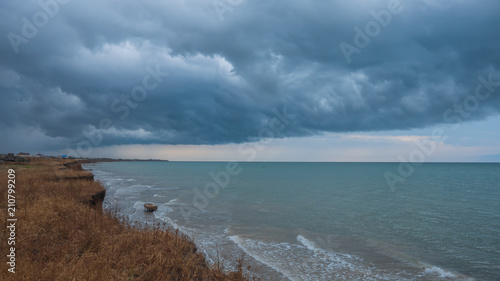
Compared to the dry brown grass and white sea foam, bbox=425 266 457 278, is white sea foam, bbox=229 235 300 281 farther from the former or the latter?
white sea foam, bbox=425 266 457 278

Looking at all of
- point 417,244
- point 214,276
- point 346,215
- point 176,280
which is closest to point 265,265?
point 214,276

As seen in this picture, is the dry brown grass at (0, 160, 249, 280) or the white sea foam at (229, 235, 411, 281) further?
the white sea foam at (229, 235, 411, 281)

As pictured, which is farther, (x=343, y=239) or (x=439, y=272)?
(x=343, y=239)

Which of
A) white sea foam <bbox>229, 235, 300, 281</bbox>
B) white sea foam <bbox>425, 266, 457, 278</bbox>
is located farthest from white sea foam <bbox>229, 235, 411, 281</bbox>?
white sea foam <bbox>425, 266, 457, 278</bbox>

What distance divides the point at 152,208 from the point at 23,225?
19.5 m

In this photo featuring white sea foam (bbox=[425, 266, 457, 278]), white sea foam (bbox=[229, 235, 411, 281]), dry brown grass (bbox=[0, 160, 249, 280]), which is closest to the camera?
dry brown grass (bbox=[0, 160, 249, 280])

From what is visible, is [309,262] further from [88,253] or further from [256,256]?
[88,253]

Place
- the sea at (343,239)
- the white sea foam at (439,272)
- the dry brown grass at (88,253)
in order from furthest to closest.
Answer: the sea at (343,239)
the white sea foam at (439,272)
the dry brown grass at (88,253)

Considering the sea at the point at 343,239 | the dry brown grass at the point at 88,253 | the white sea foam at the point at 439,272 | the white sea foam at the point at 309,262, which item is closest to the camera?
the dry brown grass at the point at 88,253

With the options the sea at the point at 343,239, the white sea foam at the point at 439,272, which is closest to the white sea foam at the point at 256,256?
the sea at the point at 343,239

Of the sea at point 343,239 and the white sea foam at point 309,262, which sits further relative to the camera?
the sea at point 343,239

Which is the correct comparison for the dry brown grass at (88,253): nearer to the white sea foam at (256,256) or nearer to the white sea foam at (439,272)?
the white sea foam at (256,256)

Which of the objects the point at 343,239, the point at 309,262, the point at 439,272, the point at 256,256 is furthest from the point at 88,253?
the point at 343,239

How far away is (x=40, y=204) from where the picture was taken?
12266mm
